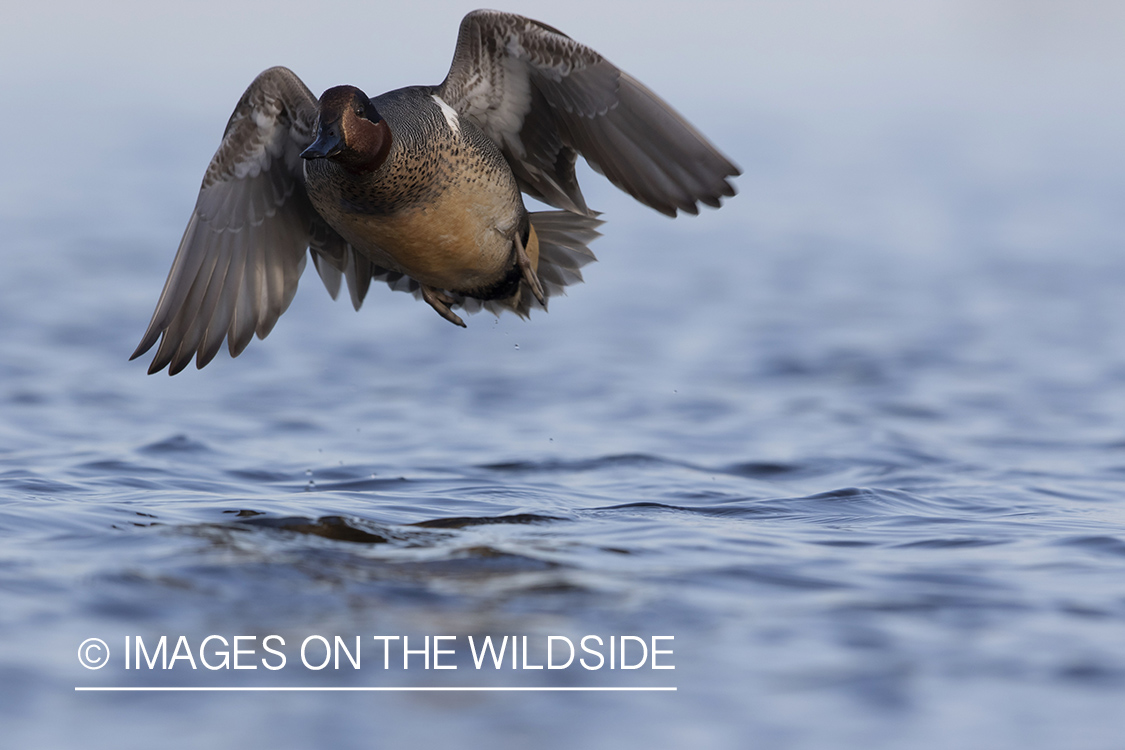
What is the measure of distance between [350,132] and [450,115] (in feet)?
2.36

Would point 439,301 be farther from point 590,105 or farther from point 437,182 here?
point 590,105

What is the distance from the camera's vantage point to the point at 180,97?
128 ft

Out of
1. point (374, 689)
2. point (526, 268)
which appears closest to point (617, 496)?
point (526, 268)

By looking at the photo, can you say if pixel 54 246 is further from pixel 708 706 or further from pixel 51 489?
pixel 708 706

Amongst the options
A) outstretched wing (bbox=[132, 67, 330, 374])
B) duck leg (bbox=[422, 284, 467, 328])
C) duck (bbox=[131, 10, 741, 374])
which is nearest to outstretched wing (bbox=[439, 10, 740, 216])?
duck (bbox=[131, 10, 741, 374])

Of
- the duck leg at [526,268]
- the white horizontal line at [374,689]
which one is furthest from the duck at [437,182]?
the white horizontal line at [374,689]

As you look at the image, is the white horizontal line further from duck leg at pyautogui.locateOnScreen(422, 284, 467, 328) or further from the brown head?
duck leg at pyautogui.locateOnScreen(422, 284, 467, 328)

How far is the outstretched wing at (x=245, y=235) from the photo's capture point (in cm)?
600

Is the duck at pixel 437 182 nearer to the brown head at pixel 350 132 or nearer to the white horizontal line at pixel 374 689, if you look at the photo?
the brown head at pixel 350 132

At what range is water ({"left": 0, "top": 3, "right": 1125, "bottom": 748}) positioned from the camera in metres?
3.91

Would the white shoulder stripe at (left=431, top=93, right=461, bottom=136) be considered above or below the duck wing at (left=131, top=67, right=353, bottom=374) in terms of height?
above

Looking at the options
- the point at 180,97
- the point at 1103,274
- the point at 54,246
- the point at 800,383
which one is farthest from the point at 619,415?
the point at 180,97

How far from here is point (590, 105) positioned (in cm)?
564

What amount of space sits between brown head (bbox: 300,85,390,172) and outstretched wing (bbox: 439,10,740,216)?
0.56 meters
